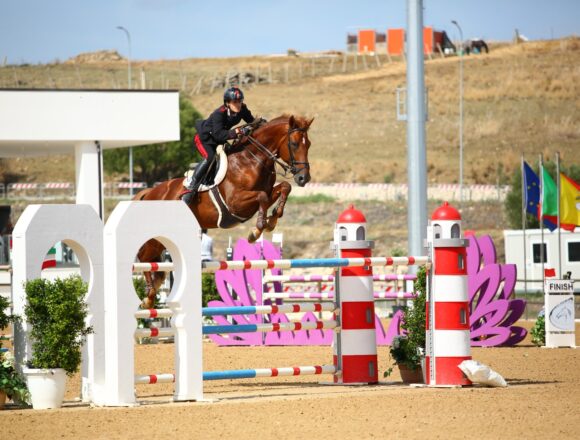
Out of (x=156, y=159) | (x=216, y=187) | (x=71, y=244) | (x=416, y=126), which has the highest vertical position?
(x=156, y=159)

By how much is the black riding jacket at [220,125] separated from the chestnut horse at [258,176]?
0.58ft

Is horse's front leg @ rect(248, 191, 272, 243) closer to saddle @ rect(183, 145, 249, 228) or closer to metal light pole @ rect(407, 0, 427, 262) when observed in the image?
saddle @ rect(183, 145, 249, 228)

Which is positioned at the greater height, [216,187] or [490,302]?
[216,187]

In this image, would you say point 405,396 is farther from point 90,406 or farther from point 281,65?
point 281,65

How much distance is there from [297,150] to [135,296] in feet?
12.2

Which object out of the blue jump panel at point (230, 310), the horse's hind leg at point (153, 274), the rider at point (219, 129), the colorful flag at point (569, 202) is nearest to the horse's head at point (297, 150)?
the rider at point (219, 129)

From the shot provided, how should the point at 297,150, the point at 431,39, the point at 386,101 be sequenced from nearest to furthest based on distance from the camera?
1. the point at 297,150
2. the point at 386,101
3. the point at 431,39

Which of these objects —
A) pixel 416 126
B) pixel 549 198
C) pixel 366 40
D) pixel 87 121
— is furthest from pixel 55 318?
pixel 366 40

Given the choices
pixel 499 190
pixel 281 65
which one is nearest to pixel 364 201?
pixel 499 190

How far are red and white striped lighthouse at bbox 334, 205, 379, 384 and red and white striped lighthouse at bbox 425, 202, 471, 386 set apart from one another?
0.64 metres

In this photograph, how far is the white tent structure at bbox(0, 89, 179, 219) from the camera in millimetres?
22141

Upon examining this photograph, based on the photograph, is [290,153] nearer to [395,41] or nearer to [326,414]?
[326,414]

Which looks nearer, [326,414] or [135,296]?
[326,414]

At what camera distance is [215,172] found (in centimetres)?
1277
